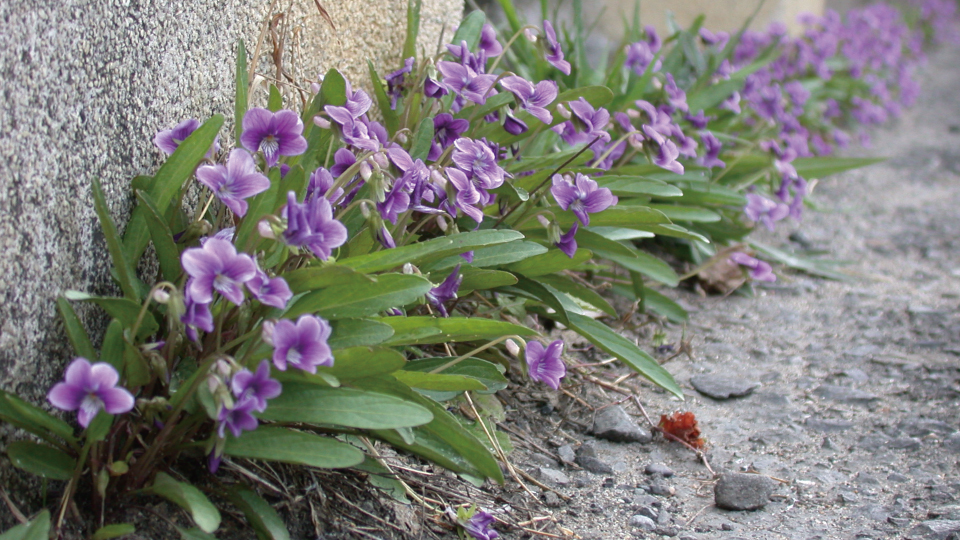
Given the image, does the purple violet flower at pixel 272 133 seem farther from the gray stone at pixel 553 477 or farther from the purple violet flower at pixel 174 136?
the gray stone at pixel 553 477

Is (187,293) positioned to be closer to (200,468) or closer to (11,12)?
(200,468)

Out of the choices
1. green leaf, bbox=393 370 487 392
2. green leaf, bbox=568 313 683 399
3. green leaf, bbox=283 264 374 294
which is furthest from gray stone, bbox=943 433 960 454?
green leaf, bbox=283 264 374 294

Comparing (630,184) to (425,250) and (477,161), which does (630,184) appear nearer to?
(477,161)

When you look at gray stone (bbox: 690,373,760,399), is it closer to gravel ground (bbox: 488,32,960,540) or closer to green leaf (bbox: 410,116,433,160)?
gravel ground (bbox: 488,32,960,540)

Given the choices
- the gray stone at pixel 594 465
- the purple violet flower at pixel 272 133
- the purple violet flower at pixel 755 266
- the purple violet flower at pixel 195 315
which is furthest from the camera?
the purple violet flower at pixel 755 266

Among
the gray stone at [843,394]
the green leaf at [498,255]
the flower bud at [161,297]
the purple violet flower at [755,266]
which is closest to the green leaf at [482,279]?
the green leaf at [498,255]

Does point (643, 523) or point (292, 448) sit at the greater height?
point (292, 448)

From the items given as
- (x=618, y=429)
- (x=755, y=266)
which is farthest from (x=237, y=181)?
(x=755, y=266)
